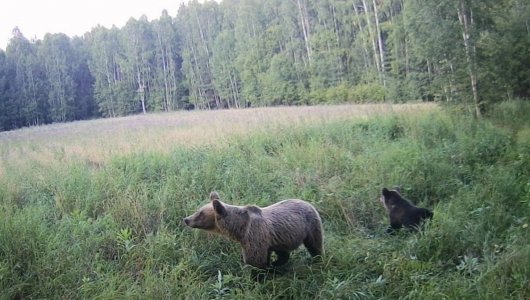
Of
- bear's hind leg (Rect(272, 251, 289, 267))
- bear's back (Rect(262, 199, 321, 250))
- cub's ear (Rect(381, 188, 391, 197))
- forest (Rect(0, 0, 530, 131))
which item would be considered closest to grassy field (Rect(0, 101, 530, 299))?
bear's hind leg (Rect(272, 251, 289, 267))

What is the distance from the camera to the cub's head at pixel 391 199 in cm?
618

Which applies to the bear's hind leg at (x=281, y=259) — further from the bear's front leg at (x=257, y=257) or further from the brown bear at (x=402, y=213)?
the brown bear at (x=402, y=213)

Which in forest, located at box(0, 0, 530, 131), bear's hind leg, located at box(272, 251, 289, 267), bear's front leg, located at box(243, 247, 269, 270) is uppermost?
forest, located at box(0, 0, 530, 131)

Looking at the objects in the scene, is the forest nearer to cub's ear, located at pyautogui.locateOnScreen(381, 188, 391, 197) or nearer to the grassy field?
the grassy field

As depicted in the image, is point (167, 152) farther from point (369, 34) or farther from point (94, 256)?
point (369, 34)

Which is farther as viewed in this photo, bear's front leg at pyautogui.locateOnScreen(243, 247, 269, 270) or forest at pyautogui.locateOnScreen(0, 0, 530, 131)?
forest at pyautogui.locateOnScreen(0, 0, 530, 131)

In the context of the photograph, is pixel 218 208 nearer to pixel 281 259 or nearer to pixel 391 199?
pixel 281 259

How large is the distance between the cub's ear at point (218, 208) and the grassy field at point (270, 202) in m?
0.68

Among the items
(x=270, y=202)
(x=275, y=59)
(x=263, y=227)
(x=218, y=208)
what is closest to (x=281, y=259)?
(x=263, y=227)

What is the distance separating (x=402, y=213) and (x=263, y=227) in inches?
94.0

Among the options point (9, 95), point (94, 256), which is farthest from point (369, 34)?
point (9, 95)

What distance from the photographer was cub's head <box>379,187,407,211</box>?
6176 millimetres

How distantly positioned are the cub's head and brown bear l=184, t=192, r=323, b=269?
168 centimetres

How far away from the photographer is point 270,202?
6793mm
